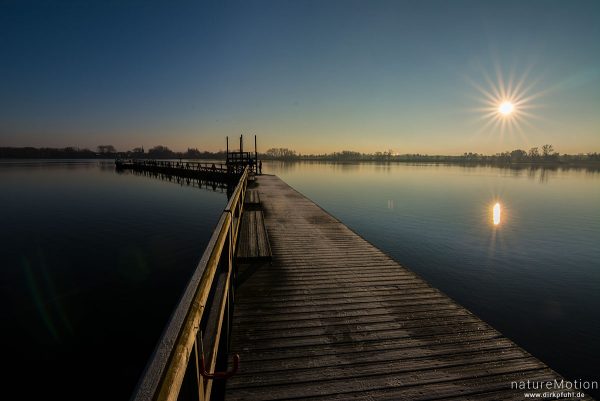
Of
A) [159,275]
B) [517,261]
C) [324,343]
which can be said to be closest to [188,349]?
[324,343]

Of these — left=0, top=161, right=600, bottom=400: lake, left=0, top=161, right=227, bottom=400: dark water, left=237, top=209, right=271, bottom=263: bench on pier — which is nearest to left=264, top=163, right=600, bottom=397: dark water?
left=0, top=161, right=600, bottom=400: lake

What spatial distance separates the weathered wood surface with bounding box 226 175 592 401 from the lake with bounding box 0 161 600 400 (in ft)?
10.9

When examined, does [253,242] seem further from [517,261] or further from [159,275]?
[517,261]

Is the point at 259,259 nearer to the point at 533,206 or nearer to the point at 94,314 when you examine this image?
the point at 94,314

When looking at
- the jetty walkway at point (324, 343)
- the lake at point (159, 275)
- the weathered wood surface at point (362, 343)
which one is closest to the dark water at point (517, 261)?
the lake at point (159, 275)

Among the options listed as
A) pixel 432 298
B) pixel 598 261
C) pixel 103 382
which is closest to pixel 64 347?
pixel 103 382

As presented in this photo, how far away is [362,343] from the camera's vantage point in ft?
13.1

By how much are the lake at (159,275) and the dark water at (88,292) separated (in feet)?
0.11

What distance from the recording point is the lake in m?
6.18

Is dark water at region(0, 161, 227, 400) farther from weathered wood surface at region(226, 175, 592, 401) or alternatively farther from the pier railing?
the pier railing

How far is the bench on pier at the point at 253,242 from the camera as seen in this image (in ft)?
20.6

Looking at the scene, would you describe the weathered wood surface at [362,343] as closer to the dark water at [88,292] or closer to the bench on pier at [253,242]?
the bench on pier at [253,242]

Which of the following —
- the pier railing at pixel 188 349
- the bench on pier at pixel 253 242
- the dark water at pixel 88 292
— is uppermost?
the pier railing at pixel 188 349

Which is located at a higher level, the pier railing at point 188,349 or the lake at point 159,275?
the pier railing at point 188,349
